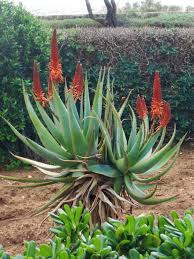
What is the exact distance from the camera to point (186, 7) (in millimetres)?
24422

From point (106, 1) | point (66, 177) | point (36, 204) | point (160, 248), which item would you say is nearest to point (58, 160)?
point (66, 177)

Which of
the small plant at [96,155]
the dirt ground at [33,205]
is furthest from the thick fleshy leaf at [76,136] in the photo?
the dirt ground at [33,205]

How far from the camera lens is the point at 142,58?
29.1 feet

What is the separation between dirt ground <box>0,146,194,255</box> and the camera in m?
5.35

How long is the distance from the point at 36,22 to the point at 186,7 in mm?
17101

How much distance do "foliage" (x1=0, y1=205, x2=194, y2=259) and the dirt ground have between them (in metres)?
2.07

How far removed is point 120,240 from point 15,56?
5546 millimetres

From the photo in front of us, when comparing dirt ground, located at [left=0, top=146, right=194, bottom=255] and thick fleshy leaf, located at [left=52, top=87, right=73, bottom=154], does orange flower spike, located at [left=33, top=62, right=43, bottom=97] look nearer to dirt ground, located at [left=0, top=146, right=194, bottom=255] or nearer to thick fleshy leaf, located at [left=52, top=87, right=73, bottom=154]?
thick fleshy leaf, located at [left=52, top=87, right=73, bottom=154]

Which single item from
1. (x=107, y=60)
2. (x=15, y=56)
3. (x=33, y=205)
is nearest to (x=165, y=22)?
(x=107, y=60)

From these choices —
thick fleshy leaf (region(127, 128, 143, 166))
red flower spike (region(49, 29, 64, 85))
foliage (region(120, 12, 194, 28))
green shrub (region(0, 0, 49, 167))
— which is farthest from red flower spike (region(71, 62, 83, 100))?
foliage (region(120, 12, 194, 28))

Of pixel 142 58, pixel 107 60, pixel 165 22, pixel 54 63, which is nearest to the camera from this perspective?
pixel 54 63

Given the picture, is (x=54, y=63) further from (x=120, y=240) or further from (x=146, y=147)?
(x=120, y=240)

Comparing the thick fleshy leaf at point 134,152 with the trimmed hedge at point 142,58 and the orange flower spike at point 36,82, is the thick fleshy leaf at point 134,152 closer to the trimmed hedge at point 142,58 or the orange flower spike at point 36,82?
the orange flower spike at point 36,82

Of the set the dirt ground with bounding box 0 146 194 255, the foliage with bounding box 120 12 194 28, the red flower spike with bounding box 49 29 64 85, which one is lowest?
the dirt ground with bounding box 0 146 194 255
